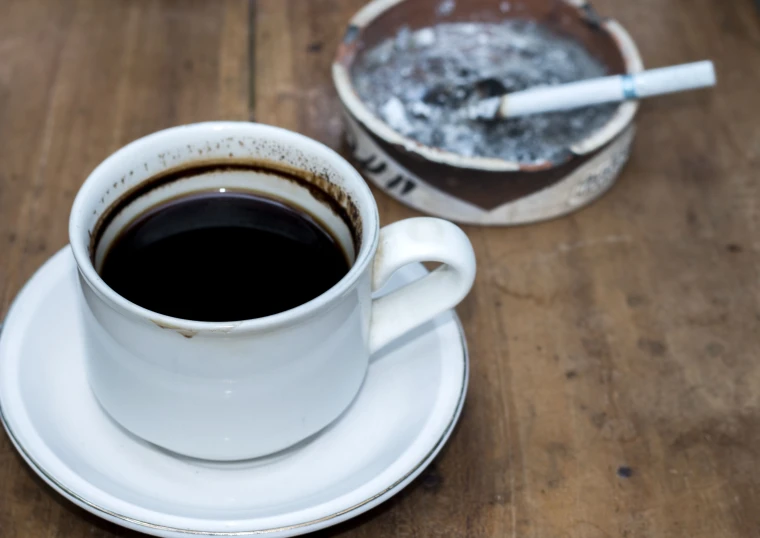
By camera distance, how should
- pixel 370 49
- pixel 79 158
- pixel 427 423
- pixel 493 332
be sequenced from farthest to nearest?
pixel 370 49
pixel 79 158
pixel 493 332
pixel 427 423

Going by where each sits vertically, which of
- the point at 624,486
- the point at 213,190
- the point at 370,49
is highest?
the point at 213,190

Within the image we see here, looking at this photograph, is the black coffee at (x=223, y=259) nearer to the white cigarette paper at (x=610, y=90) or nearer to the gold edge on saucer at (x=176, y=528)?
the gold edge on saucer at (x=176, y=528)

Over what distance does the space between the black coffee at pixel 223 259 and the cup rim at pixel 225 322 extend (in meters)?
0.05

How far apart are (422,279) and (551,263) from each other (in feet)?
0.94

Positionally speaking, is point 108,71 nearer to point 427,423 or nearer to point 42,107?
point 42,107

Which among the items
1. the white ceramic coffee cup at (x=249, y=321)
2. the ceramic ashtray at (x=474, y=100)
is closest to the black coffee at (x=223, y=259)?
Answer: the white ceramic coffee cup at (x=249, y=321)

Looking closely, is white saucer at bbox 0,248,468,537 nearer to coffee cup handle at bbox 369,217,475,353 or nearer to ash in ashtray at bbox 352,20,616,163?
coffee cup handle at bbox 369,217,475,353

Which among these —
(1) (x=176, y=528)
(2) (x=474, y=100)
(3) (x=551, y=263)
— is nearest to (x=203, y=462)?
(1) (x=176, y=528)

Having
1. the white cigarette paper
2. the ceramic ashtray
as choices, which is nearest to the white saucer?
the ceramic ashtray

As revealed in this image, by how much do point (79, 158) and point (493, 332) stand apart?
473 mm

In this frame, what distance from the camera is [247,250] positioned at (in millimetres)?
630

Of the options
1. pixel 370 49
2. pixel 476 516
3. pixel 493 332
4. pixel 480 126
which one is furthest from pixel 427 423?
pixel 370 49

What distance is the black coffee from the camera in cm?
58

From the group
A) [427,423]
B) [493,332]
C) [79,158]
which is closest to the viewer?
[427,423]
